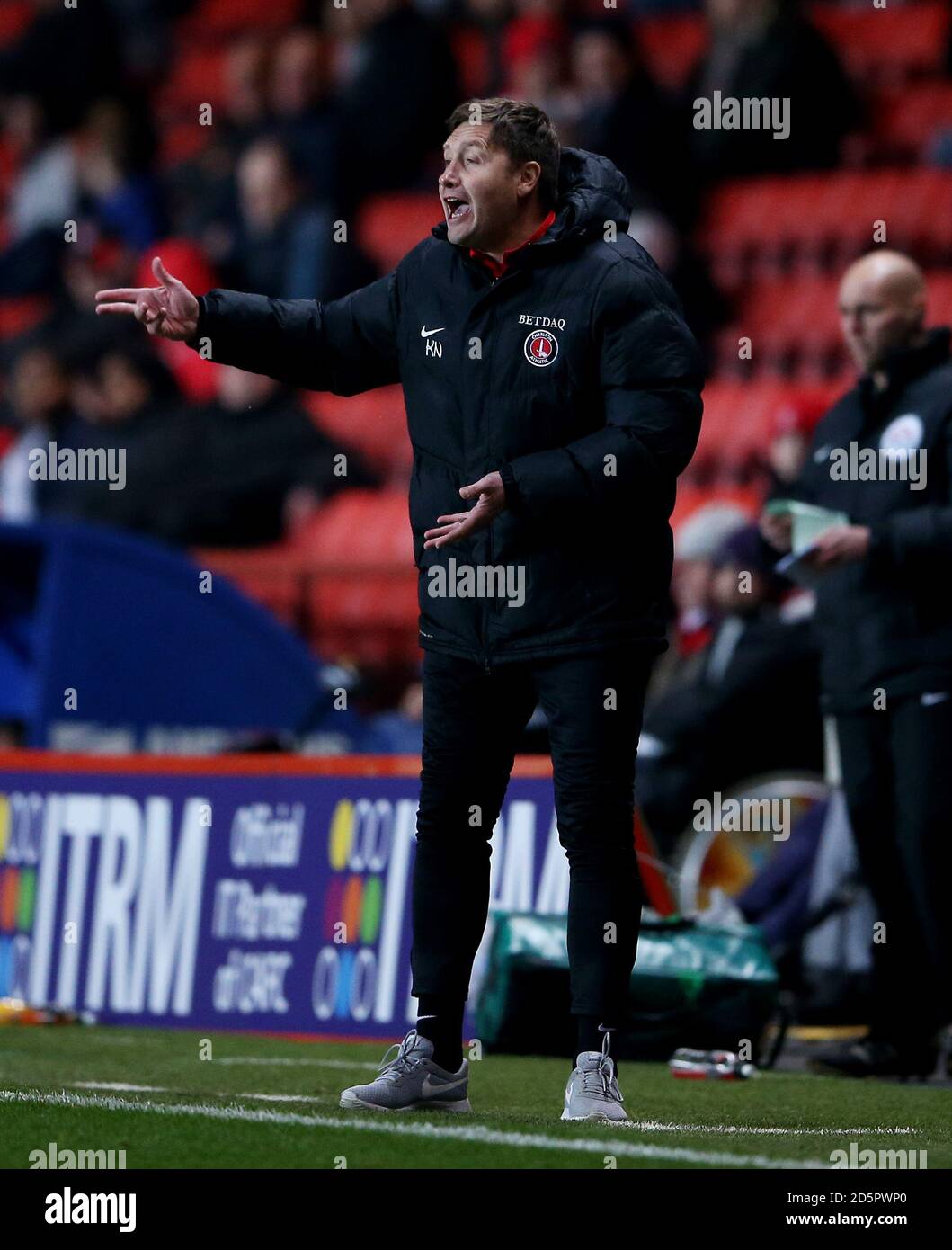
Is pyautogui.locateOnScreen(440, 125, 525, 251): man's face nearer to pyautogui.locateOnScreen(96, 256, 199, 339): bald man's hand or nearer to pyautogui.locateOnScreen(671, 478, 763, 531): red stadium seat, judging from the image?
pyautogui.locateOnScreen(96, 256, 199, 339): bald man's hand

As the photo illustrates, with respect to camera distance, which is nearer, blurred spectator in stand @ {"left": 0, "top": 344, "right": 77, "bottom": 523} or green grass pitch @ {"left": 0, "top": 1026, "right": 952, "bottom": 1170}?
green grass pitch @ {"left": 0, "top": 1026, "right": 952, "bottom": 1170}

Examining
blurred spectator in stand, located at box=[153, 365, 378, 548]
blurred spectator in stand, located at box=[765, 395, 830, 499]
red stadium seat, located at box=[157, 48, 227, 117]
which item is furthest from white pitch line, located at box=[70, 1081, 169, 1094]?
red stadium seat, located at box=[157, 48, 227, 117]

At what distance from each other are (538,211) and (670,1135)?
1872mm

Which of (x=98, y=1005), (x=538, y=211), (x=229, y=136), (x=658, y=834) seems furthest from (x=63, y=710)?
(x=229, y=136)

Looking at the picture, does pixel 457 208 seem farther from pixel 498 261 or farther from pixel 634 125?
pixel 634 125

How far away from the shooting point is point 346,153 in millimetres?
14930

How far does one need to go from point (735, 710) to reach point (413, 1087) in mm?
4503

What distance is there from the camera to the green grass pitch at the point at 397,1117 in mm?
4301

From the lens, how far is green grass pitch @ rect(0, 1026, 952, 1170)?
169 inches

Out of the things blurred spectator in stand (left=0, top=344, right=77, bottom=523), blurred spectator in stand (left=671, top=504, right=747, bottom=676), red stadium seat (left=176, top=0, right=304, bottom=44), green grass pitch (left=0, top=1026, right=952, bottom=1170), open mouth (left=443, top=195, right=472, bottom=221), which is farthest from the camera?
red stadium seat (left=176, top=0, right=304, bottom=44)

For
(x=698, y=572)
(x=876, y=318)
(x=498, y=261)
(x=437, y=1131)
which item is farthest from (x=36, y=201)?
(x=437, y=1131)

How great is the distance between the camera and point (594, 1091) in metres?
4.96

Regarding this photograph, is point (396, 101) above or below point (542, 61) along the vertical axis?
above

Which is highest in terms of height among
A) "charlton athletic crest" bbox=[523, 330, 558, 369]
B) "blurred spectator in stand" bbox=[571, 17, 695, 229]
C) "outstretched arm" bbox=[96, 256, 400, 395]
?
"blurred spectator in stand" bbox=[571, 17, 695, 229]
